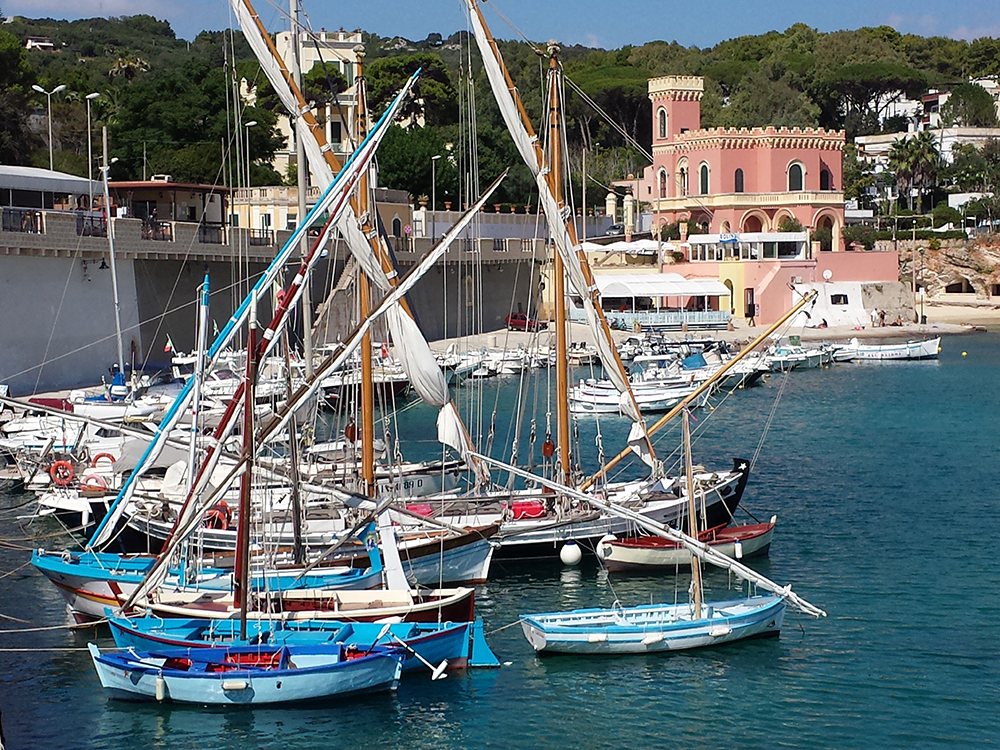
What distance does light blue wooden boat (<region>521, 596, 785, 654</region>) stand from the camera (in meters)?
25.3

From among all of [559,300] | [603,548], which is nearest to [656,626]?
[603,548]

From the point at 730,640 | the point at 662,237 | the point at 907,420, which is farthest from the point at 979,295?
the point at 730,640

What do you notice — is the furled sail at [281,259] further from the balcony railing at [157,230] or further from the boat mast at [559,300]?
the balcony railing at [157,230]

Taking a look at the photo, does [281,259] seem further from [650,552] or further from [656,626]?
[650,552]

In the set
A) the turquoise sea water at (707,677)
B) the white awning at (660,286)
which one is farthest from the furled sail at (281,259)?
→ the white awning at (660,286)

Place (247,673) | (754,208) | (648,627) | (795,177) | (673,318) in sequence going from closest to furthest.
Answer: (247,673) < (648,627) < (673,318) < (754,208) < (795,177)

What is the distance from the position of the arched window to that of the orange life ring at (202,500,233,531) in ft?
246

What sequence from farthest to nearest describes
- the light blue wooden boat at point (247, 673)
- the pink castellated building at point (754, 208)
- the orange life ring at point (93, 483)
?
the pink castellated building at point (754, 208) → the orange life ring at point (93, 483) → the light blue wooden boat at point (247, 673)

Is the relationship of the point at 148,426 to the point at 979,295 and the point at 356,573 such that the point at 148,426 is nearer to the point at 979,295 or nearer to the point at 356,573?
the point at 356,573

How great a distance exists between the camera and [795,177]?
327 feet

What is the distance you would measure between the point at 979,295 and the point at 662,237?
79.8 ft

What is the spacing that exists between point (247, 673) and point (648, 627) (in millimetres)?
7264

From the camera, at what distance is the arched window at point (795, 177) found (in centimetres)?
9938

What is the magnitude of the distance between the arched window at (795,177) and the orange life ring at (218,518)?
74885mm
